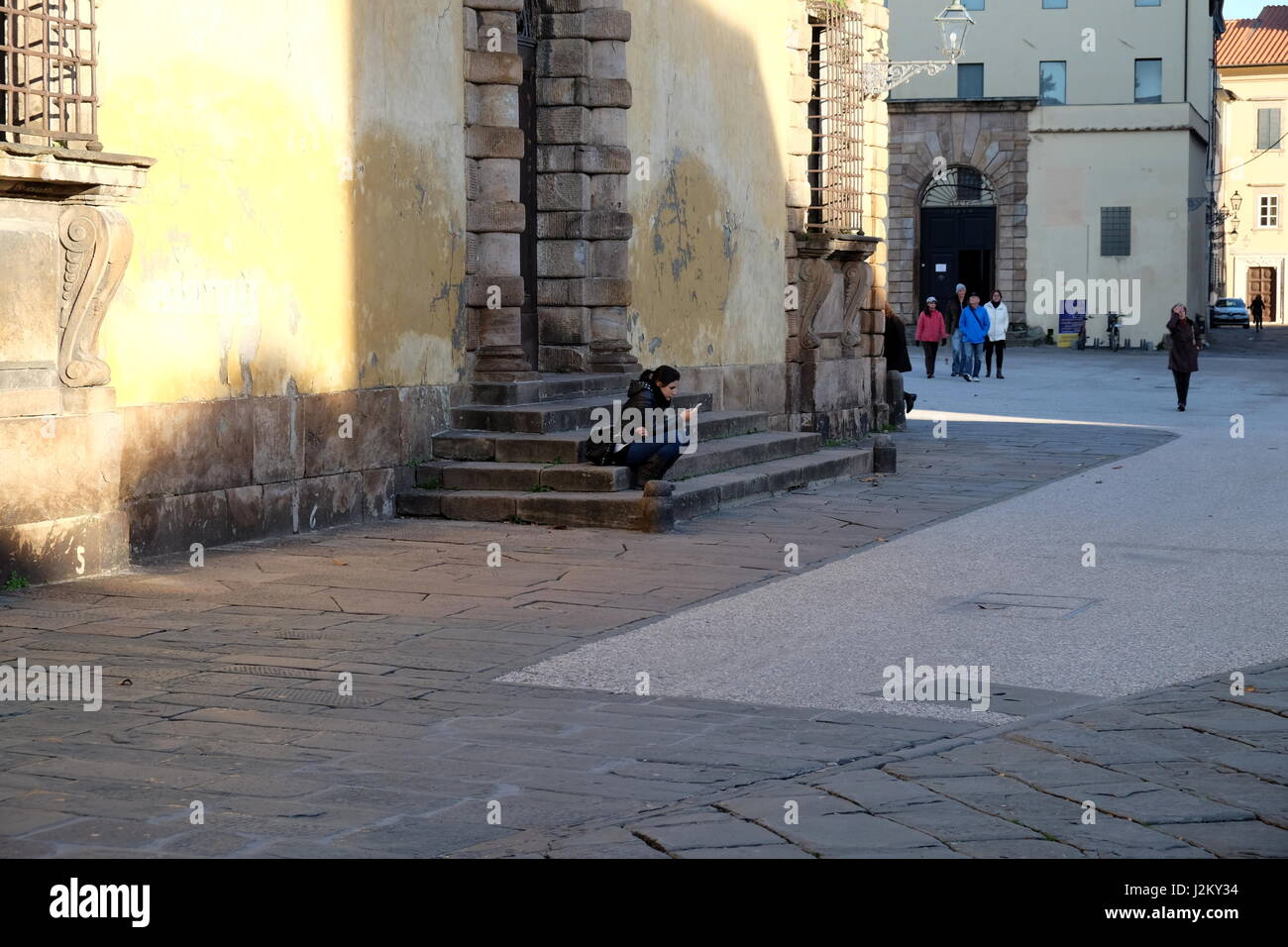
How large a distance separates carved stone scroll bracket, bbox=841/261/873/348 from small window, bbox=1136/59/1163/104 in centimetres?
3048

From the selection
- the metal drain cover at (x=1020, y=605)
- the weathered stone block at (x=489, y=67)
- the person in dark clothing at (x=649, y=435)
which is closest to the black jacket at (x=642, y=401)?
the person in dark clothing at (x=649, y=435)

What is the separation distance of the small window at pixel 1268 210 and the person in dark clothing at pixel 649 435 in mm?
71075

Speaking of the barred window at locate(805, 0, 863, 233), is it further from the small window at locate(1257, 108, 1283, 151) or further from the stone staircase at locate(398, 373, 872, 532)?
the small window at locate(1257, 108, 1283, 151)

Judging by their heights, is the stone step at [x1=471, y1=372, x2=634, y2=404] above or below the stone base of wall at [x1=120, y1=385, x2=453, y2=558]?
above

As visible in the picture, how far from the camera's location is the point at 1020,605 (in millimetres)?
9602

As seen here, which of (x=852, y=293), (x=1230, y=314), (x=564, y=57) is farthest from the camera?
(x=1230, y=314)

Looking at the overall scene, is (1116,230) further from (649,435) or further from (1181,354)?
(649,435)

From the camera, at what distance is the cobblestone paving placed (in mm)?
5184

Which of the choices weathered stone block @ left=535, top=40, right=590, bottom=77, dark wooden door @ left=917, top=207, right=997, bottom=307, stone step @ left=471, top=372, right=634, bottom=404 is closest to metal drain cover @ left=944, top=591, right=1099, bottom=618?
stone step @ left=471, top=372, right=634, bottom=404

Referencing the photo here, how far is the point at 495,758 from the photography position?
617 centimetres

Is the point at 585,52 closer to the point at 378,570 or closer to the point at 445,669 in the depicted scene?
the point at 378,570

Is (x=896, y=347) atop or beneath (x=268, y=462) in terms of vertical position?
atop

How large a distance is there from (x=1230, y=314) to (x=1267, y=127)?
47.4 ft

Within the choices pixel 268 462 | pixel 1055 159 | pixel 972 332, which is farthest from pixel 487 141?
pixel 1055 159
